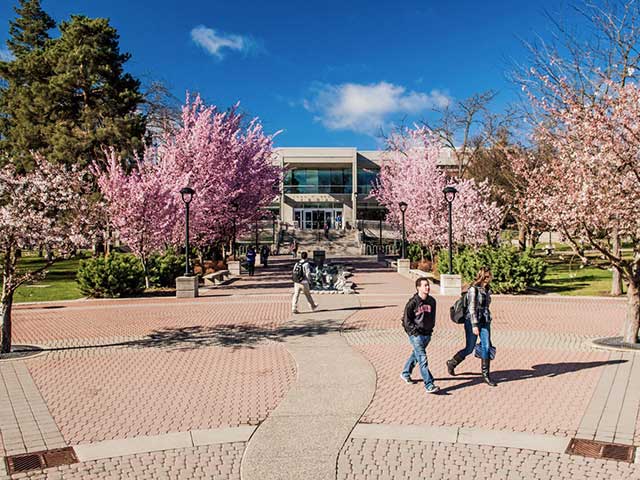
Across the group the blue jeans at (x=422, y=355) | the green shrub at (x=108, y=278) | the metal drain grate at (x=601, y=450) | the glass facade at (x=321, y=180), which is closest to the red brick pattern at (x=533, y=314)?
the blue jeans at (x=422, y=355)

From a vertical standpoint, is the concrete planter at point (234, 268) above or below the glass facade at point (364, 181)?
below

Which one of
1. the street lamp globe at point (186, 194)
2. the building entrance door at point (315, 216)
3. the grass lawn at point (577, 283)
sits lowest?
the grass lawn at point (577, 283)

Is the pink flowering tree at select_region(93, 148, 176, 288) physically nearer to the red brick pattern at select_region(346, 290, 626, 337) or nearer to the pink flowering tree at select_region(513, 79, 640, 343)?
the red brick pattern at select_region(346, 290, 626, 337)

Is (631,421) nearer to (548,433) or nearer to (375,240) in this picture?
(548,433)

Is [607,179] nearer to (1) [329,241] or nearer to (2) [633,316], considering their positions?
(2) [633,316]

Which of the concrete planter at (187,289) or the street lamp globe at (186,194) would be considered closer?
the concrete planter at (187,289)

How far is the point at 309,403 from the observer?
7.24 m

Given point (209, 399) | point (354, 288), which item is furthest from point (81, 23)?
point (209, 399)

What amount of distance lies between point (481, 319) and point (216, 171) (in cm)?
2141

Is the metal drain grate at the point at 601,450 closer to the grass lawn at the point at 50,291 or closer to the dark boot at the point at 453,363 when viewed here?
the dark boot at the point at 453,363

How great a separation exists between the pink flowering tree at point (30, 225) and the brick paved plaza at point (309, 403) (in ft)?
4.88

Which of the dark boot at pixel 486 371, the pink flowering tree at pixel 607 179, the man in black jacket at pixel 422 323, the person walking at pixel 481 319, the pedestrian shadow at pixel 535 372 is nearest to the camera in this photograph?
the man in black jacket at pixel 422 323

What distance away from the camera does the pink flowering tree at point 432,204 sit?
1094 inches

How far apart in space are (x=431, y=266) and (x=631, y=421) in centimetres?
2404
